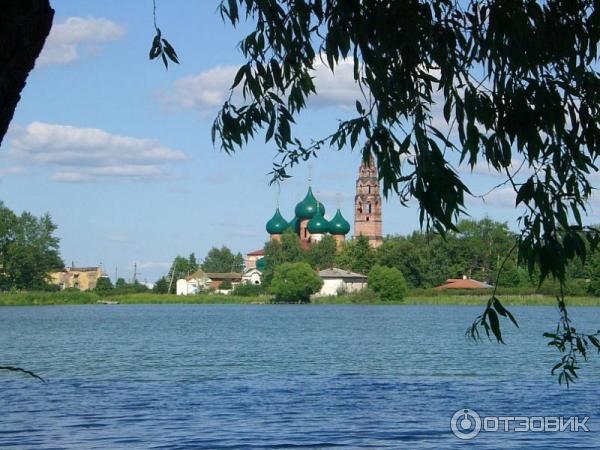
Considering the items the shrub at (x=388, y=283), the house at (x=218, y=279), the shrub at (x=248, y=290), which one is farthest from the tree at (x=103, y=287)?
the shrub at (x=388, y=283)

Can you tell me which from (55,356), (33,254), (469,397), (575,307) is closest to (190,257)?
(33,254)

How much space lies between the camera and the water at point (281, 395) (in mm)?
14297

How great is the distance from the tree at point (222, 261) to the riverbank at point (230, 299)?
54.4 m

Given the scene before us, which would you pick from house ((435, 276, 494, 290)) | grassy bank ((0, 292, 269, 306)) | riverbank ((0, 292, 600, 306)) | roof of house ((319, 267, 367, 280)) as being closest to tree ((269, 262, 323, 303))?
riverbank ((0, 292, 600, 306))

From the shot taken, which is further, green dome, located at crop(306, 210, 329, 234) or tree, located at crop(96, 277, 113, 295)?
green dome, located at crop(306, 210, 329, 234)

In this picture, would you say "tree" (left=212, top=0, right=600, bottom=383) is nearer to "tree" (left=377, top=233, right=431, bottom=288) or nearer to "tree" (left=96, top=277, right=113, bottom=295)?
"tree" (left=377, top=233, right=431, bottom=288)

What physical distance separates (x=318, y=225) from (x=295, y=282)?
93.6 ft

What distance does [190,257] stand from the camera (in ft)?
520

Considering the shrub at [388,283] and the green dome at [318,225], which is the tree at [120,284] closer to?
the green dome at [318,225]

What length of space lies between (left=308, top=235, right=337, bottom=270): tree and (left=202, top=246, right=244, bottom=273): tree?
56200mm

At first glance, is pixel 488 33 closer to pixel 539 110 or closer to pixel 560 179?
pixel 539 110

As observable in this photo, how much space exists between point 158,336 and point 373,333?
8.98 m

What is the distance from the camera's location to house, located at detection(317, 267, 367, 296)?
104 m

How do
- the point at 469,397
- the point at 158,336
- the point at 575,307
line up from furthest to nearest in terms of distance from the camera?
the point at 575,307, the point at 158,336, the point at 469,397
